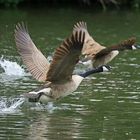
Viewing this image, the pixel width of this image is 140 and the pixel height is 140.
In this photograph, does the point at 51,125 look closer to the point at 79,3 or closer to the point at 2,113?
the point at 2,113

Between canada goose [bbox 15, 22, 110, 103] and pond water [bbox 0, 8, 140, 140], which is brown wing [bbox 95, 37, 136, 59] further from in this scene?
canada goose [bbox 15, 22, 110, 103]

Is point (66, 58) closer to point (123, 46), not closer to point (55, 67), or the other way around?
point (55, 67)

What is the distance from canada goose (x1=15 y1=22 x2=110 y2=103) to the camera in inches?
429

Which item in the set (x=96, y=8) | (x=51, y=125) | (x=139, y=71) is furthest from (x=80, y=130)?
(x=96, y=8)

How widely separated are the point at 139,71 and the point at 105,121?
573 cm

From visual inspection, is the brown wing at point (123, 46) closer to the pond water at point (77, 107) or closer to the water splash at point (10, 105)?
the pond water at point (77, 107)

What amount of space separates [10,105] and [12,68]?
431 centimetres

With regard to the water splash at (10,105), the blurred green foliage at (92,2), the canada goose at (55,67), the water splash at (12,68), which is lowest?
the blurred green foliage at (92,2)

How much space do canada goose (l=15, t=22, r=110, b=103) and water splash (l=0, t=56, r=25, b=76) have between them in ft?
11.6

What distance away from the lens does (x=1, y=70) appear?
17359 millimetres

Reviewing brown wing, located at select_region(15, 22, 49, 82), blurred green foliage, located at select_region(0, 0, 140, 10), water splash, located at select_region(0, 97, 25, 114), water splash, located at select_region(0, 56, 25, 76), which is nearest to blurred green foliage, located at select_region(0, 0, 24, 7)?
blurred green foliage, located at select_region(0, 0, 140, 10)

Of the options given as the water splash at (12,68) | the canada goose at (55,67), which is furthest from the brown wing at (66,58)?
the water splash at (12,68)

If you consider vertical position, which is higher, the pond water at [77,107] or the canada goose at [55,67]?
the canada goose at [55,67]

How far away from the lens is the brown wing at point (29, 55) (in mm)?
12702
